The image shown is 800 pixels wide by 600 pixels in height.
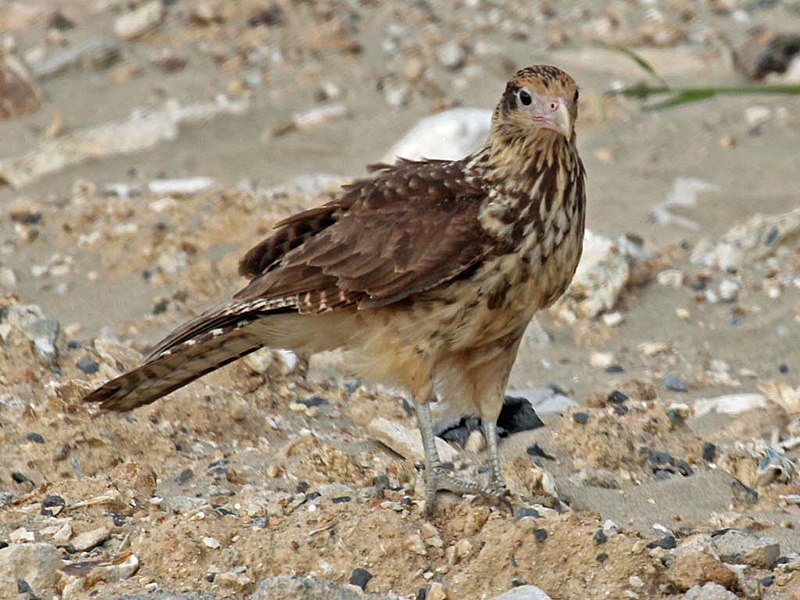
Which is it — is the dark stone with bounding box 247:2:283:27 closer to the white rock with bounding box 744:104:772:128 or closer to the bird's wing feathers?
the white rock with bounding box 744:104:772:128

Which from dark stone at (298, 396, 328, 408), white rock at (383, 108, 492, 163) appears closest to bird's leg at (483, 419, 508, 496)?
dark stone at (298, 396, 328, 408)

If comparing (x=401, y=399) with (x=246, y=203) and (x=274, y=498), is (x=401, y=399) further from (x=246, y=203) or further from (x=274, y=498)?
(x=246, y=203)

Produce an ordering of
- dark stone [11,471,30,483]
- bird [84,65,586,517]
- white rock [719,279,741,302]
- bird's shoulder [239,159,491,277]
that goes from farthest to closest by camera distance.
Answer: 1. white rock [719,279,741,302]
2. dark stone [11,471,30,483]
3. bird's shoulder [239,159,491,277]
4. bird [84,65,586,517]

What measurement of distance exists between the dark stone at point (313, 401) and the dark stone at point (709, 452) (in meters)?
1.54

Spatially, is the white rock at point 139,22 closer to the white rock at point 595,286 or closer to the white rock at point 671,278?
the white rock at point 595,286

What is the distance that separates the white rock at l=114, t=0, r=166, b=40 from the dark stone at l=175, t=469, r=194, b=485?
6.30m

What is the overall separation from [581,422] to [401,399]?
0.92 meters

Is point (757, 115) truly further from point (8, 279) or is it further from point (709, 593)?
point (709, 593)

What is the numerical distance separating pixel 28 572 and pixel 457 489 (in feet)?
4.46

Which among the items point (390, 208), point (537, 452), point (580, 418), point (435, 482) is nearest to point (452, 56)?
point (580, 418)

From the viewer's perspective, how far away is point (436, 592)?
4.32m

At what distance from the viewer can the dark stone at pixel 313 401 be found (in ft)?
20.2

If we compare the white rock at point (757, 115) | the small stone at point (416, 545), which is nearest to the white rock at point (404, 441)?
the small stone at point (416, 545)

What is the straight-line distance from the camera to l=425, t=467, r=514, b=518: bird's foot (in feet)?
15.8
